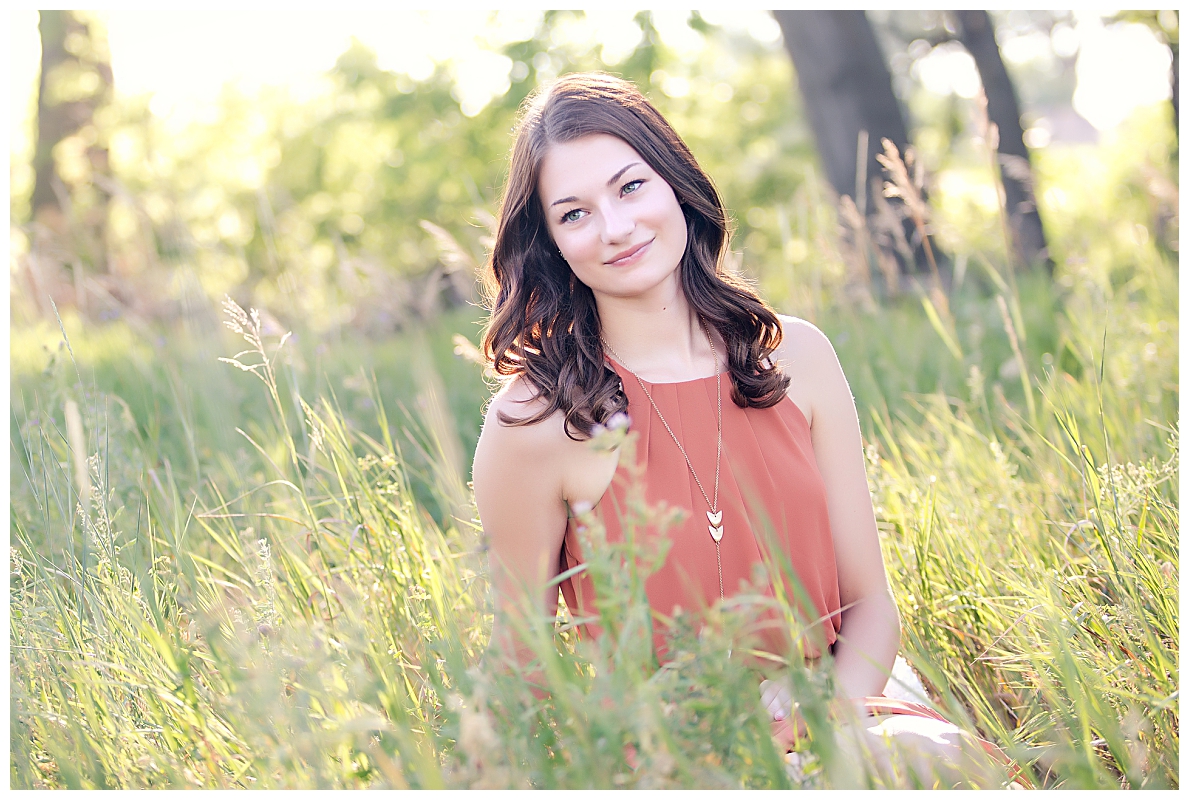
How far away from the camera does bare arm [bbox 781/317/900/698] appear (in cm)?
184

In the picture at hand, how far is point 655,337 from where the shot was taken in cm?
199

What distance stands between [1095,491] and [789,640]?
2.92 ft

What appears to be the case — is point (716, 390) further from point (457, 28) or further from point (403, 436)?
point (457, 28)

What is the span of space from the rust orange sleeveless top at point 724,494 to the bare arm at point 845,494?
5 cm

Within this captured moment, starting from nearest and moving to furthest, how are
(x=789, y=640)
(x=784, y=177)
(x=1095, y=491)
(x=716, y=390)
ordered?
(x=789, y=640) → (x=1095, y=491) → (x=716, y=390) → (x=784, y=177)

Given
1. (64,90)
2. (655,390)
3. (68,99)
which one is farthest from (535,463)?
(68,99)

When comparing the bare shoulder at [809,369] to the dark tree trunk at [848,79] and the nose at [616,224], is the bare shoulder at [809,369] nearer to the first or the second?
the nose at [616,224]

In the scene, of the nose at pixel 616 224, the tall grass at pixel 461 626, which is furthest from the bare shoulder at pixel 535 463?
the nose at pixel 616 224

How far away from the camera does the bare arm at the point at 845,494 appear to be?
6.05ft

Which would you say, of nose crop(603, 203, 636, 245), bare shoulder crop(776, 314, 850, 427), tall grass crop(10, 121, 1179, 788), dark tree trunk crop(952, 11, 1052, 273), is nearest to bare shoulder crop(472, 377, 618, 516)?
tall grass crop(10, 121, 1179, 788)

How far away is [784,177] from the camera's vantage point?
1311cm

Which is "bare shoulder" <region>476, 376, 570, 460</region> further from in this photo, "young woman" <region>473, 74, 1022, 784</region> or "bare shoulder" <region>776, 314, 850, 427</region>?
"bare shoulder" <region>776, 314, 850, 427</region>

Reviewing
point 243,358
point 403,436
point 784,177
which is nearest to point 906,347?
point 403,436

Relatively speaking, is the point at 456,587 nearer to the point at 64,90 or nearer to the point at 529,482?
the point at 529,482
